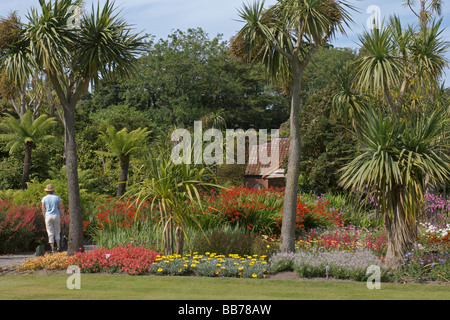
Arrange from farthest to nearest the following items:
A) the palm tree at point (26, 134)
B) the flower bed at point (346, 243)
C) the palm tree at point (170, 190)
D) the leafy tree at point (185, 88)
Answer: the leafy tree at point (185, 88) < the palm tree at point (26, 134) < the flower bed at point (346, 243) < the palm tree at point (170, 190)

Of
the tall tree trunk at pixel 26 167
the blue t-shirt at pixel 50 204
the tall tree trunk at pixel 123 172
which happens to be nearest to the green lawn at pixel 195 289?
the blue t-shirt at pixel 50 204

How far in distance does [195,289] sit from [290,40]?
6238 millimetres

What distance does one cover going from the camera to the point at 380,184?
8.67 metres

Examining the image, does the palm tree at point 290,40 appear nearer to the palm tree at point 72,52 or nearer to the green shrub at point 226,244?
the green shrub at point 226,244

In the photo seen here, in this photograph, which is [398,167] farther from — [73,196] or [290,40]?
[73,196]

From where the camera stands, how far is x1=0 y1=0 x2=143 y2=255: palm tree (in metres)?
10.2

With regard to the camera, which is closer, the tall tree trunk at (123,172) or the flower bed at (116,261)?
the flower bed at (116,261)

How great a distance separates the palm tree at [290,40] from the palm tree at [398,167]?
1.70 meters

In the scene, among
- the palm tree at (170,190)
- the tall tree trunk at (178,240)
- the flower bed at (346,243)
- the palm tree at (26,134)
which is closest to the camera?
the palm tree at (170,190)

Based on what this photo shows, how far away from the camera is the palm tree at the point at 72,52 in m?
10.2

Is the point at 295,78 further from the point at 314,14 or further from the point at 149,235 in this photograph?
the point at 149,235

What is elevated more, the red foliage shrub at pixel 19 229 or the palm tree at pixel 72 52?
the palm tree at pixel 72 52

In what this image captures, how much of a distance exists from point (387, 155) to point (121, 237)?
611cm

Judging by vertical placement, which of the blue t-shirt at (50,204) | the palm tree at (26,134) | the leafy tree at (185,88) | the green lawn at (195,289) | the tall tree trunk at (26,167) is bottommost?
the green lawn at (195,289)
